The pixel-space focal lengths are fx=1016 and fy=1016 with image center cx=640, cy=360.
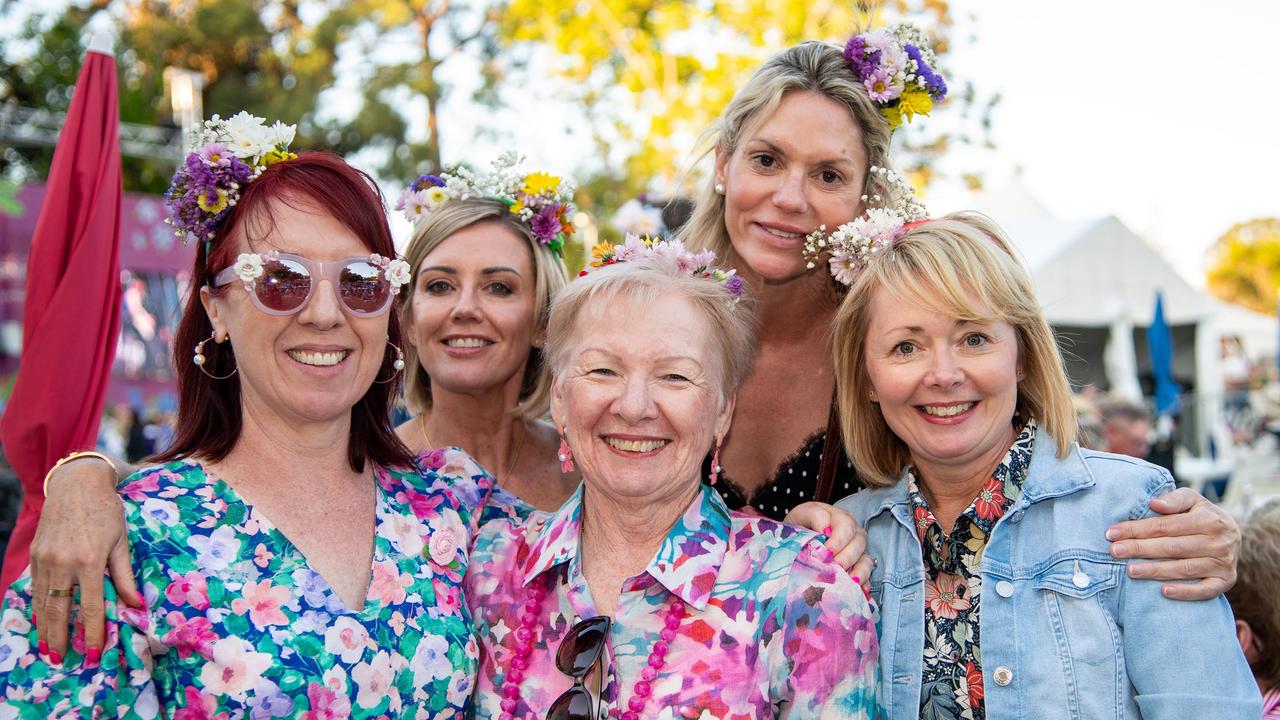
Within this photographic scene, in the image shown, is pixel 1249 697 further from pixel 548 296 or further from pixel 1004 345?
pixel 548 296

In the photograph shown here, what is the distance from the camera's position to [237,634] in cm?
222

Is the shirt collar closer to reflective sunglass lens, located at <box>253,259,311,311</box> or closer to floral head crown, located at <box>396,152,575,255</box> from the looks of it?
reflective sunglass lens, located at <box>253,259,311,311</box>

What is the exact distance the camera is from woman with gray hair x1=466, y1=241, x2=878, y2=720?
2.35m

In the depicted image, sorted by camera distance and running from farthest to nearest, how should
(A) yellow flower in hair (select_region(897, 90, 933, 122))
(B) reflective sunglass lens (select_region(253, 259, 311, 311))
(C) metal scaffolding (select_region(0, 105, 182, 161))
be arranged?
(C) metal scaffolding (select_region(0, 105, 182, 161))
(A) yellow flower in hair (select_region(897, 90, 933, 122))
(B) reflective sunglass lens (select_region(253, 259, 311, 311))

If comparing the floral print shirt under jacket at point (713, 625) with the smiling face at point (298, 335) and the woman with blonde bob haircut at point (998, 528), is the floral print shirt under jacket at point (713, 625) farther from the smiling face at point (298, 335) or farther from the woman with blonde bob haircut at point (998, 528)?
the smiling face at point (298, 335)

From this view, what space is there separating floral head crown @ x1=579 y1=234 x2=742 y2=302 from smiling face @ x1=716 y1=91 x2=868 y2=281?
955 millimetres

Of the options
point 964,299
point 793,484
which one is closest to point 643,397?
point 964,299

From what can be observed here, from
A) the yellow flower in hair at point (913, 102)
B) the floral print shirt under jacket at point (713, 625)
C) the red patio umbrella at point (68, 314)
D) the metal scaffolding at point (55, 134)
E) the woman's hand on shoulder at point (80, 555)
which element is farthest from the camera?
the metal scaffolding at point (55, 134)

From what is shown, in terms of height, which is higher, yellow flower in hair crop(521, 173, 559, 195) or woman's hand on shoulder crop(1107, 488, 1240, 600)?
yellow flower in hair crop(521, 173, 559, 195)

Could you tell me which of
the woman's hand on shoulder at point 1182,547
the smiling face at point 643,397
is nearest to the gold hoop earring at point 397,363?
the smiling face at point 643,397

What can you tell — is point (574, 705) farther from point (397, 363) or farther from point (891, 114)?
point (891, 114)

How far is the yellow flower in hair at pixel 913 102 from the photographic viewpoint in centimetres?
380

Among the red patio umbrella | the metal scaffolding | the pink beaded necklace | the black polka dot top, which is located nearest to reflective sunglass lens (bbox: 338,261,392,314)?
the pink beaded necklace

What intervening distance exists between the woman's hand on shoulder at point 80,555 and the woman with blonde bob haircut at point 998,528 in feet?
6.07
